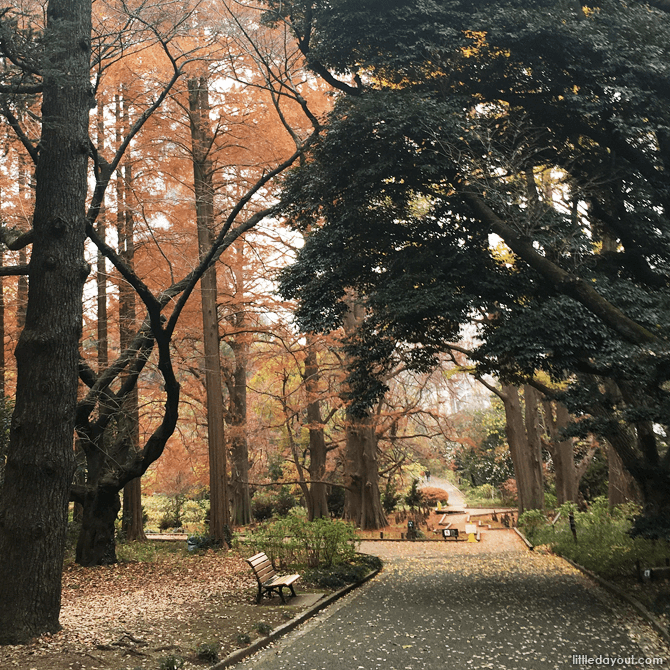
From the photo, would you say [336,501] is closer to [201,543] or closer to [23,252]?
[201,543]

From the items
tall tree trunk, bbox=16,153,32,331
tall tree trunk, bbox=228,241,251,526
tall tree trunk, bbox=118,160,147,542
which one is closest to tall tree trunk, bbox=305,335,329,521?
tall tree trunk, bbox=228,241,251,526

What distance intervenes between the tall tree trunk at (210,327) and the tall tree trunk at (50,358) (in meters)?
6.72

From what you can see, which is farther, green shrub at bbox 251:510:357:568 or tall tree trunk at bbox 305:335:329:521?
tall tree trunk at bbox 305:335:329:521

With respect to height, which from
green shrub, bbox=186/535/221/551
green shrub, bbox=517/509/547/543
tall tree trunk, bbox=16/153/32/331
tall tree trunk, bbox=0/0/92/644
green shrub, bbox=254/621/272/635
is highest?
tall tree trunk, bbox=16/153/32/331

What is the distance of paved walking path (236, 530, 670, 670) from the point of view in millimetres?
5594

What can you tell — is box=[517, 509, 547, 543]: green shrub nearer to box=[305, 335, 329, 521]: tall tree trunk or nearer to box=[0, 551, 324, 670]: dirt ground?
box=[305, 335, 329, 521]: tall tree trunk

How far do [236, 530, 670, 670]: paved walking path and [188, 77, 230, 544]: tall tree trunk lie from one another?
15.4 feet

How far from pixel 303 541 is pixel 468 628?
4.22 meters

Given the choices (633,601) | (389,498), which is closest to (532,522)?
(389,498)

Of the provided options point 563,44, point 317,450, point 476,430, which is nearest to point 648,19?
point 563,44

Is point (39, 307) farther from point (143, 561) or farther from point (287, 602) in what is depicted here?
point (143, 561)

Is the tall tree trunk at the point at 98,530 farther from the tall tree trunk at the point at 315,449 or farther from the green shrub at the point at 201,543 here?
the tall tree trunk at the point at 315,449

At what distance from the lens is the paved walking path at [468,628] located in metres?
5.59

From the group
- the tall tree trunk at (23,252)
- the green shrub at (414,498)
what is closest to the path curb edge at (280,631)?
the tall tree trunk at (23,252)
